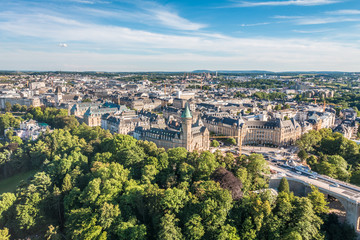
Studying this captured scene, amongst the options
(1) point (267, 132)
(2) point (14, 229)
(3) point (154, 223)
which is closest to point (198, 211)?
(3) point (154, 223)

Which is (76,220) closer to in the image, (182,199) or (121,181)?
(121,181)

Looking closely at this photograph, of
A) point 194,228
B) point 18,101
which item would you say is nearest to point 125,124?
point 194,228

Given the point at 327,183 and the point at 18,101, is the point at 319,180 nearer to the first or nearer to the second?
the point at 327,183

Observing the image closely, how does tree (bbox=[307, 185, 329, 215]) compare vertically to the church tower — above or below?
below

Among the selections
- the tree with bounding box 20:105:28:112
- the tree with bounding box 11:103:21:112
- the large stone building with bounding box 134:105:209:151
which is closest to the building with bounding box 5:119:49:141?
the large stone building with bounding box 134:105:209:151

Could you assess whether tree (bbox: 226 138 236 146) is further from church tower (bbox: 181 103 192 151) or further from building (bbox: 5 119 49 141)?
building (bbox: 5 119 49 141)

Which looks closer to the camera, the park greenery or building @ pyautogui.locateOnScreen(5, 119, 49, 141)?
the park greenery

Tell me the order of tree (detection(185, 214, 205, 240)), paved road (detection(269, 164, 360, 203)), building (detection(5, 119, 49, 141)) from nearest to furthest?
1. tree (detection(185, 214, 205, 240))
2. paved road (detection(269, 164, 360, 203))
3. building (detection(5, 119, 49, 141))
